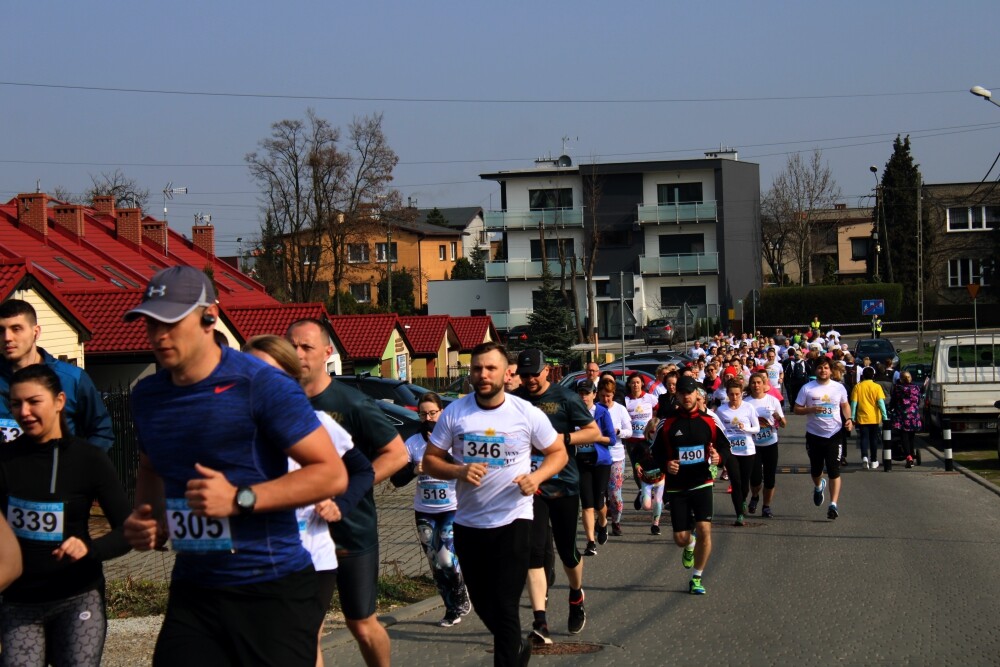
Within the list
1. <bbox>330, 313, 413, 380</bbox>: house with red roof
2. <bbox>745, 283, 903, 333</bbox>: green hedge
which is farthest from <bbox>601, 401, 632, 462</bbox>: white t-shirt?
<bbox>745, 283, 903, 333</bbox>: green hedge

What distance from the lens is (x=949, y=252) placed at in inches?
3314

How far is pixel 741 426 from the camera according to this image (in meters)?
13.9

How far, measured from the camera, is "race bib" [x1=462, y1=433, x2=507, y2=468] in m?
6.78

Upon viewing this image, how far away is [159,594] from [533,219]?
67.5 metres

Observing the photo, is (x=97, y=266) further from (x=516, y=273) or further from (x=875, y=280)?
(x=875, y=280)

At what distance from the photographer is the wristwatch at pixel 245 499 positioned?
372 cm

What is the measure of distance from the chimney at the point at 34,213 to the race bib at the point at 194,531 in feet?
117

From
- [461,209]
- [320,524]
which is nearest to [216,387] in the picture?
[320,524]

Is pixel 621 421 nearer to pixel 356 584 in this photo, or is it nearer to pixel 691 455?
pixel 691 455

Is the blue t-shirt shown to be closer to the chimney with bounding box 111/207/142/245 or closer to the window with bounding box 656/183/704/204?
the chimney with bounding box 111/207/142/245

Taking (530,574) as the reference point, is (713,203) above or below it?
above

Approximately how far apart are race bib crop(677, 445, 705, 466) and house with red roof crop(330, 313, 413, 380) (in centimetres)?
2903

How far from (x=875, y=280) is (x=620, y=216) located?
60.8 feet

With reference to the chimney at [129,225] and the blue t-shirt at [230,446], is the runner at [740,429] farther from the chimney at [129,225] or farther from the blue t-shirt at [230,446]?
the chimney at [129,225]
